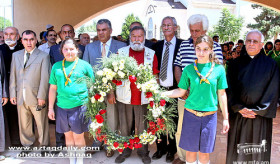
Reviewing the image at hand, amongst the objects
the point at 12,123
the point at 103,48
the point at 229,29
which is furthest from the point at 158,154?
the point at 229,29

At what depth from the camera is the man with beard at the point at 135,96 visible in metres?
3.60

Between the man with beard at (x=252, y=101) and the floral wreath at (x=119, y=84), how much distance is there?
91cm

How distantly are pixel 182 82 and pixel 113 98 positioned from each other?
110 cm

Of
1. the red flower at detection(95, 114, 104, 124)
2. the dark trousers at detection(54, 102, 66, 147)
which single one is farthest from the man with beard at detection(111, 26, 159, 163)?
the dark trousers at detection(54, 102, 66, 147)

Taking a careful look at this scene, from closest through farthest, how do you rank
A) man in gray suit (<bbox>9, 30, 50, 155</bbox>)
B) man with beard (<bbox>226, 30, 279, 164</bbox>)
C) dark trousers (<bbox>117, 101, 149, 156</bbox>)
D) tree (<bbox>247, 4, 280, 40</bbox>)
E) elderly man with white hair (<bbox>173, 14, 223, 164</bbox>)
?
1. man with beard (<bbox>226, 30, 279, 164</bbox>)
2. elderly man with white hair (<bbox>173, 14, 223, 164</bbox>)
3. dark trousers (<bbox>117, 101, 149, 156</bbox>)
4. man in gray suit (<bbox>9, 30, 50, 155</bbox>)
5. tree (<bbox>247, 4, 280, 40</bbox>)

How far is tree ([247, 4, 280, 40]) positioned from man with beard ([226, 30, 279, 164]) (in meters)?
23.3

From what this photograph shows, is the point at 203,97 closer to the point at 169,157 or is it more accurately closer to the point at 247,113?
the point at 247,113

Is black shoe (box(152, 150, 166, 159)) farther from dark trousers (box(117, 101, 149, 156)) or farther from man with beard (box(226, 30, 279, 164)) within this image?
man with beard (box(226, 30, 279, 164))

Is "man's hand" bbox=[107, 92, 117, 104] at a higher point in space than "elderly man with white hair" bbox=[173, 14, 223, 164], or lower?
lower

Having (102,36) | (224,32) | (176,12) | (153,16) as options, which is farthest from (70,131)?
(153,16)

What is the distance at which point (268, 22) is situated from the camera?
2397 centimetres

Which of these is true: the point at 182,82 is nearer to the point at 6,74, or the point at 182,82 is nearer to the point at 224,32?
the point at 6,74

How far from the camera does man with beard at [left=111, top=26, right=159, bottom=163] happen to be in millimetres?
3598

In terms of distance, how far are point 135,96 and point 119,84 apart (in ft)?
1.25
